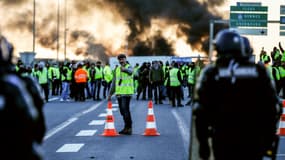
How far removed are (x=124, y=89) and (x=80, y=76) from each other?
45.4 ft

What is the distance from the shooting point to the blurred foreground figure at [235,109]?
4.45m

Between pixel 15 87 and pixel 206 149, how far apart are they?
153 cm

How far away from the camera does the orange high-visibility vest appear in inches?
1077

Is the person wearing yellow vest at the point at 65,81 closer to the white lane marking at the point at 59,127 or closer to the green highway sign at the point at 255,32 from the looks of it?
the green highway sign at the point at 255,32

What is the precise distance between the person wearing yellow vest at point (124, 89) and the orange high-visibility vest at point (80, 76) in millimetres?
13548

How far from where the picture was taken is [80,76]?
2734 centimetres

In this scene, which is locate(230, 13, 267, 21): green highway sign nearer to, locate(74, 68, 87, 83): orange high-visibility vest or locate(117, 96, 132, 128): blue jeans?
locate(74, 68, 87, 83): orange high-visibility vest

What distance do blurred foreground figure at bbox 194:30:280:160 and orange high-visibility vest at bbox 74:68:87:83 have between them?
2290 centimetres

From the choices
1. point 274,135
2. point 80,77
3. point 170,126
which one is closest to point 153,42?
point 80,77

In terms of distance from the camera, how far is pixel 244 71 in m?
4.53

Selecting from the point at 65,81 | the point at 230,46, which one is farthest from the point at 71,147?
the point at 65,81

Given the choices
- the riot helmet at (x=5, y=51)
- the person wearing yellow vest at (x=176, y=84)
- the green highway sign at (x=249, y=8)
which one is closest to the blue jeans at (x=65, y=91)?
the person wearing yellow vest at (x=176, y=84)

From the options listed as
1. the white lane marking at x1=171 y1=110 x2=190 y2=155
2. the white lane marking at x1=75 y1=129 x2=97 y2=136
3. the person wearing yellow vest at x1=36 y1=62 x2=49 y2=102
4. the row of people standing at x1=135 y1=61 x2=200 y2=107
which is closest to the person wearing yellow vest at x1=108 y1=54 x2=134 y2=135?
the white lane marking at x1=75 y1=129 x2=97 y2=136

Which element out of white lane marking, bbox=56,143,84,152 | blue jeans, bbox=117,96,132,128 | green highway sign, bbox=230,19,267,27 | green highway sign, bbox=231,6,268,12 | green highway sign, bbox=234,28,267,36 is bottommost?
white lane marking, bbox=56,143,84,152
